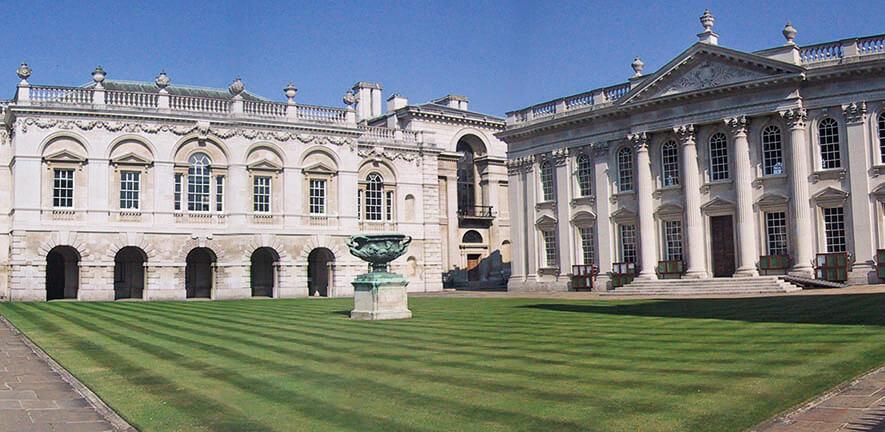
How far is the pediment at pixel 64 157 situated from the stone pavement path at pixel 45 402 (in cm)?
2802

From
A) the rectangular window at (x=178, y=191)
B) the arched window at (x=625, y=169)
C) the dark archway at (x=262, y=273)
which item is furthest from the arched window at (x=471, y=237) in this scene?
the rectangular window at (x=178, y=191)

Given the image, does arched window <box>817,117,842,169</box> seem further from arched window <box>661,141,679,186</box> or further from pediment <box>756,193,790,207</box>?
arched window <box>661,141,679,186</box>

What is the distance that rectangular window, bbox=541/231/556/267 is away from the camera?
153 feet

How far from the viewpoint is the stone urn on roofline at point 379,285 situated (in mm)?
21391

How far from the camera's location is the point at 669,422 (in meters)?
7.96

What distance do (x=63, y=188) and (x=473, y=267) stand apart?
92.1 ft

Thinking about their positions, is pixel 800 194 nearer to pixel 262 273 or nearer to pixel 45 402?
pixel 262 273

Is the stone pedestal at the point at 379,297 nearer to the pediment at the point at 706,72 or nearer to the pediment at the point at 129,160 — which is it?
the pediment at the point at 706,72

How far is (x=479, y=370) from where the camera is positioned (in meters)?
11.4

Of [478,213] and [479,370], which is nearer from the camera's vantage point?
[479,370]

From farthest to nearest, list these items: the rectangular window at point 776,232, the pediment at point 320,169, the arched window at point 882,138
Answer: the pediment at point 320,169 < the rectangular window at point 776,232 < the arched window at point 882,138

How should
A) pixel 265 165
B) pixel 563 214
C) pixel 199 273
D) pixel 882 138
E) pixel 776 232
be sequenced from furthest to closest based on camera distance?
1. pixel 199 273
2. pixel 563 214
3. pixel 265 165
4. pixel 776 232
5. pixel 882 138

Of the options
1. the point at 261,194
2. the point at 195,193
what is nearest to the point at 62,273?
the point at 195,193

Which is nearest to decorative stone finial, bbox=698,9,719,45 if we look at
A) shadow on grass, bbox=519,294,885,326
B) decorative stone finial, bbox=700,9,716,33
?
decorative stone finial, bbox=700,9,716,33
